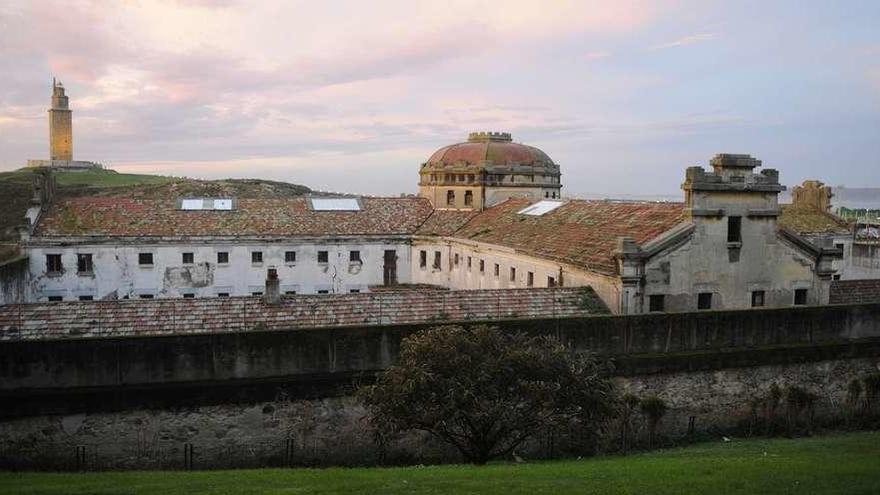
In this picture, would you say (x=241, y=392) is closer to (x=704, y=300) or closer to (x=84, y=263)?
(x=704, y=300)

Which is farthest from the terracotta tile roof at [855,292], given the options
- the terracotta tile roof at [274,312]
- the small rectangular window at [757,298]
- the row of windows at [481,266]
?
the row of windows at [481,266]

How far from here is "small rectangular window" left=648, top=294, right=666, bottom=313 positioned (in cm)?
2731

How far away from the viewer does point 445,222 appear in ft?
154

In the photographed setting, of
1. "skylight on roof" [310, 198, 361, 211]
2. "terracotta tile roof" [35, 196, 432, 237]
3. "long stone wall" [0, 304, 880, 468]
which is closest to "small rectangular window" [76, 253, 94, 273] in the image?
"terracotta tile roof" [35, 196, 432, 237]

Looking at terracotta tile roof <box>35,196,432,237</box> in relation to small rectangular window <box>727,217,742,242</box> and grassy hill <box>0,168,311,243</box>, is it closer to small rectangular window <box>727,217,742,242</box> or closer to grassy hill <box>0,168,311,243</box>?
small rectangular window <box>727,217,742,242</box>

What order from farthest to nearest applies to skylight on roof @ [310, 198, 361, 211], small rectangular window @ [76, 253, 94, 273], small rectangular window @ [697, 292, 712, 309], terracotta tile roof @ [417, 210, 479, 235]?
skylight on roof @ [310, 198, 361, 211]
terracotta tile roof @ [417, 210, 479, 235]
small rectangular window @ [76, 253, 94, 273]
small rectangular window @ [697, 292, 712, 309]

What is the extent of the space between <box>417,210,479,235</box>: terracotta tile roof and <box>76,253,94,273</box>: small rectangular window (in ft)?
63.8

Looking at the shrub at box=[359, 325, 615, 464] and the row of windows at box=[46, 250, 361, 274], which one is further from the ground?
the row of windows at box=[46, 250, 361, 274]

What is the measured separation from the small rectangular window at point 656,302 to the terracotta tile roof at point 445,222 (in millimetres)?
18951

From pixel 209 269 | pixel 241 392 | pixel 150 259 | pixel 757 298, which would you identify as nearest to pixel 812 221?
pixel 757 298

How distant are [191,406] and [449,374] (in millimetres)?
8256

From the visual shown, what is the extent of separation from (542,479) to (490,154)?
37.9 metres

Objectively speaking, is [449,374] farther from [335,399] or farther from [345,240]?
[345,240]

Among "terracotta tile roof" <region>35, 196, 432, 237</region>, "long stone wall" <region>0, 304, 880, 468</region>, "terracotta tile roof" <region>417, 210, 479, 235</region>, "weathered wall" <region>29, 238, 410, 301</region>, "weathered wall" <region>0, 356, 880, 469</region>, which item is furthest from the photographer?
"terracotta tile roof" <region>417, 210, 479, 235</region>
